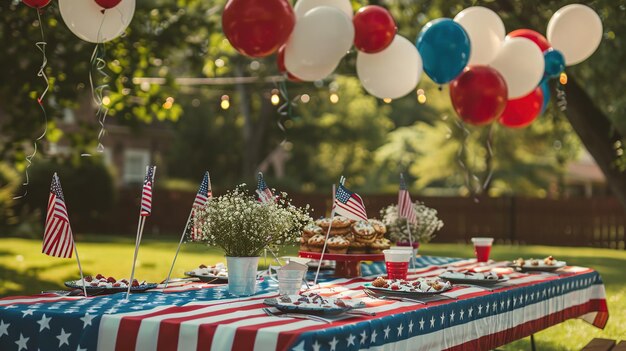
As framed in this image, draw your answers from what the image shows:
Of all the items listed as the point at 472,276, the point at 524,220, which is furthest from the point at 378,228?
the point at 524,220

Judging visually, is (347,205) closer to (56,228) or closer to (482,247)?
(56,228)

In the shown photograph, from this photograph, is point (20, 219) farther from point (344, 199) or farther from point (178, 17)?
point (344, 199)

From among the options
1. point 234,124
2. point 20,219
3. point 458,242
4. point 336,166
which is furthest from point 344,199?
point 336,166

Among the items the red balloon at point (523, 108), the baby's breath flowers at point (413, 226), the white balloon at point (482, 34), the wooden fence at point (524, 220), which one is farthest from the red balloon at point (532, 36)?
the wooden fence at point (524, 220)

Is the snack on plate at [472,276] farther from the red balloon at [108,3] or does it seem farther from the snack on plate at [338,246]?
the red balloon at [108,3]

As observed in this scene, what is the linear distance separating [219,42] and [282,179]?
14102 millimetres

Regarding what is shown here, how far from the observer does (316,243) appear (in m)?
5.82

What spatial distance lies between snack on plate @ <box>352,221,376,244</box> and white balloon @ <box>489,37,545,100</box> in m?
2.23

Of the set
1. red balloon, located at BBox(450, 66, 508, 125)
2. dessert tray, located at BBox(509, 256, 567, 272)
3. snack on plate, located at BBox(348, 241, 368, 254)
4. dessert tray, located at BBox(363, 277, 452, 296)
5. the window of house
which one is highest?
the window of house

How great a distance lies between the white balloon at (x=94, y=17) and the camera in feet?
19.7

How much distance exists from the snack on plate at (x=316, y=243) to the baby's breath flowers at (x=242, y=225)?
1086 mm

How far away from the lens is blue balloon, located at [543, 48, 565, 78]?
25.2 ft

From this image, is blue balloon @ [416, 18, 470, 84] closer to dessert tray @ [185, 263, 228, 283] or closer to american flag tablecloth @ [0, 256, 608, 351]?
american flag tablecloth @ [0, 256, 608, 351]

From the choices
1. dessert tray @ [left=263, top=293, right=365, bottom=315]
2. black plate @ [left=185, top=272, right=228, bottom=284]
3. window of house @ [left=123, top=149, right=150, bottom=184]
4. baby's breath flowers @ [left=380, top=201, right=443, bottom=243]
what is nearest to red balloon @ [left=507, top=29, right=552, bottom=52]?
baby's breath flowers @ [left=380, top=201, right=443, bottom=243]
